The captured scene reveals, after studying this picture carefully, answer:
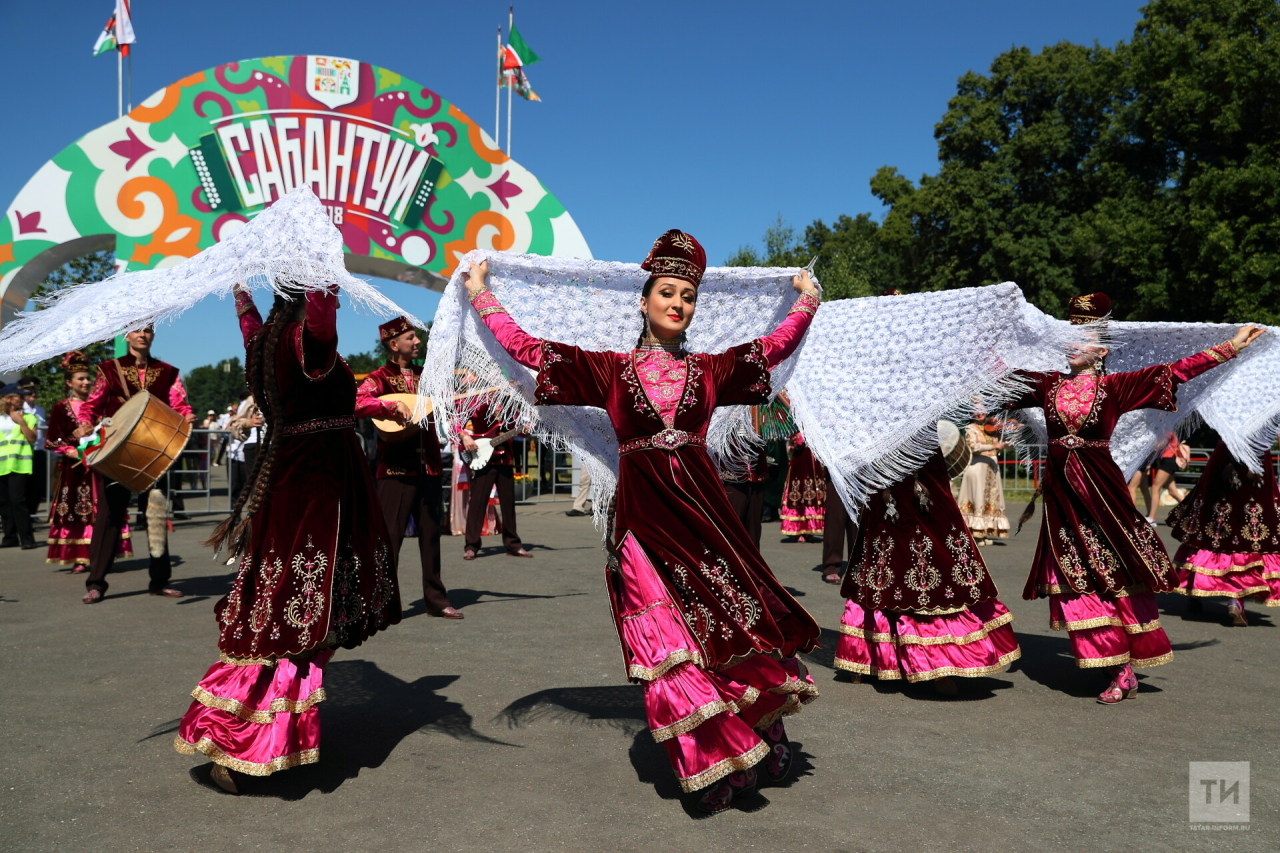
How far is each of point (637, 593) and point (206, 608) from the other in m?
5.37

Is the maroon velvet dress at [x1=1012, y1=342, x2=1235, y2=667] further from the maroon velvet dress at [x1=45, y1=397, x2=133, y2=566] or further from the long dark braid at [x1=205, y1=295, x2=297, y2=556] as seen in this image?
the maroon velvet dress at [x1=45, y1=397, x2=133, y2=566]

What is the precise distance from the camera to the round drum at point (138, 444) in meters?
7.30

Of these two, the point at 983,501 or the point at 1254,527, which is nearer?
the point at 1254,527

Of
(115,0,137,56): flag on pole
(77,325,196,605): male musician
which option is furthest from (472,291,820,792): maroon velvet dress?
(115,0,137,56): flag on pole

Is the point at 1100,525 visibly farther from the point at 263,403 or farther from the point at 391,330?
the point at 391,330

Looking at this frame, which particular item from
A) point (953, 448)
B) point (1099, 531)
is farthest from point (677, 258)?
point (953, 448)

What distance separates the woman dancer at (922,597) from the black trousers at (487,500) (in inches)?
246

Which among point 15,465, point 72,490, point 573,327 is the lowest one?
point 72,490

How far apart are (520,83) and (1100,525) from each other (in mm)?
18465

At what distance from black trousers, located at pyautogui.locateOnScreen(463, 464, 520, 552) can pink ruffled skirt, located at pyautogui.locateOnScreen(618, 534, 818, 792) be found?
7498 millimetres

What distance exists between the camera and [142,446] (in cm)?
740

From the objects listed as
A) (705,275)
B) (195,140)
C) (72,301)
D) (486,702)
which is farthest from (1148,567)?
(195,140)

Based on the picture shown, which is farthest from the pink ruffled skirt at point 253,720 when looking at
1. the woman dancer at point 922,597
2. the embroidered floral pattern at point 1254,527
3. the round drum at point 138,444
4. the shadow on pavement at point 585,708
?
the embroidered floral pattern at point 1254,527

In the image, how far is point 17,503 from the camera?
12062mm
